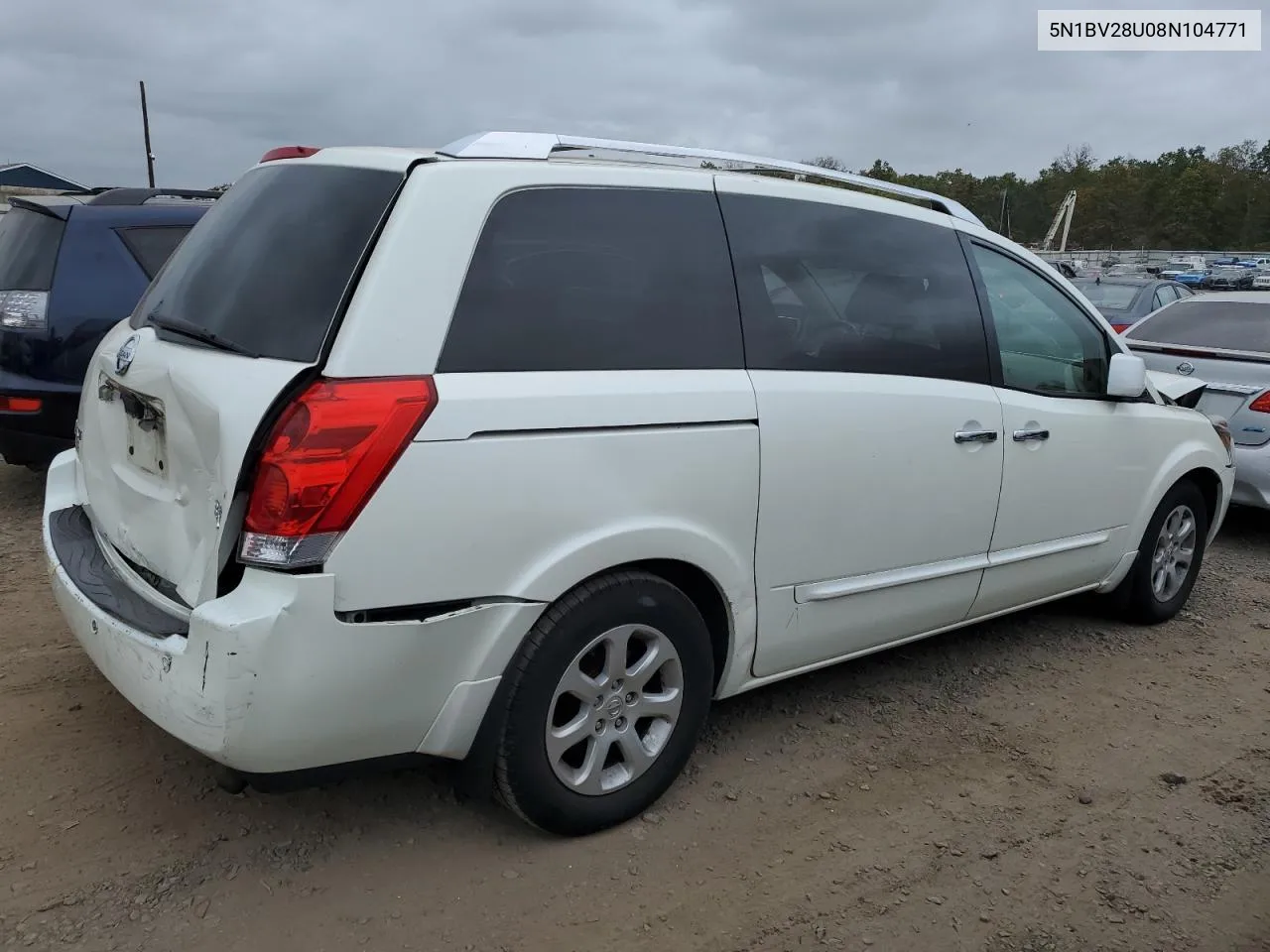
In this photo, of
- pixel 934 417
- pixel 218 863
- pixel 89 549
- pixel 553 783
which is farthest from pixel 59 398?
pixel 934 417

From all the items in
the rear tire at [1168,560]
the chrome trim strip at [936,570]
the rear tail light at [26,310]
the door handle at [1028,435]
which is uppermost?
the rear tail light at [26,310]

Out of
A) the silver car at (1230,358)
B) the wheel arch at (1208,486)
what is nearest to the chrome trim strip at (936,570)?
the wheel arch at (1208,486)

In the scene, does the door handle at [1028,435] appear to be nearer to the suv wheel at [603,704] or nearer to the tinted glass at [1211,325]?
the suv wheel at [603,704]

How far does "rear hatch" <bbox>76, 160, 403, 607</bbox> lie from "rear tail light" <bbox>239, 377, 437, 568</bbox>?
0.07 meters

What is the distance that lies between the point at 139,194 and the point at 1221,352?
6.69m

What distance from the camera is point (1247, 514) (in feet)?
24.8

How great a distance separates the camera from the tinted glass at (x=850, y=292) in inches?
123

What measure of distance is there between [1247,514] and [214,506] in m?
7.41

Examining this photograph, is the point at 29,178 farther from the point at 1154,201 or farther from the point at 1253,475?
the point at 1154,201

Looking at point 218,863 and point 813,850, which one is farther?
point 813,850

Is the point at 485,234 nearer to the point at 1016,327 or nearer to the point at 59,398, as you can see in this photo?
the point at 1016,327

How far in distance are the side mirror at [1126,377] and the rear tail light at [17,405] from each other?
16.7 ft

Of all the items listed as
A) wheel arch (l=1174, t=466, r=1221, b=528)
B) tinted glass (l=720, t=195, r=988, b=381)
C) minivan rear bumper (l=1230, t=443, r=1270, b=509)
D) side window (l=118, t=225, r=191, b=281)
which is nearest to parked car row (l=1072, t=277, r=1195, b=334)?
minivan rear bumper (l=1230, t=443, r=1270, b=509)

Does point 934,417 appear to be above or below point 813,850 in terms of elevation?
above
